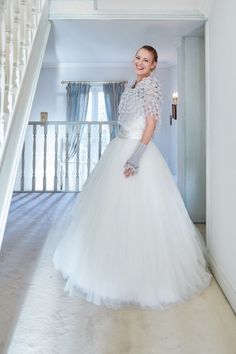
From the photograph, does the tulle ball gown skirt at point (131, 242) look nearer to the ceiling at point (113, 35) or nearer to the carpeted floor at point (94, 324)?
the carpeted floor at point (94, 324)

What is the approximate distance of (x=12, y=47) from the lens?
153cm

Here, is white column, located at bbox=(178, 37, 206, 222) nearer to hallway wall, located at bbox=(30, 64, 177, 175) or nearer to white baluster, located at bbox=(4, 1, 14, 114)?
white baluster, located at bbox=(4, 1, 14, 114)

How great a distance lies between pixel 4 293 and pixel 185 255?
1003mm

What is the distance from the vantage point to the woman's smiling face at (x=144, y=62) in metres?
1.72

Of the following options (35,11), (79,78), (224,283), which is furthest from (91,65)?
(224,283)

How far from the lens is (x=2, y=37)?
4.35 feet

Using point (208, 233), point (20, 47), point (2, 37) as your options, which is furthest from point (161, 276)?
point (20, 47)

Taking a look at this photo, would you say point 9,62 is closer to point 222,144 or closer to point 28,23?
point 28,23

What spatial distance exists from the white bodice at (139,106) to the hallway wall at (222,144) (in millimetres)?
375

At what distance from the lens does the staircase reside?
1329 millimetres

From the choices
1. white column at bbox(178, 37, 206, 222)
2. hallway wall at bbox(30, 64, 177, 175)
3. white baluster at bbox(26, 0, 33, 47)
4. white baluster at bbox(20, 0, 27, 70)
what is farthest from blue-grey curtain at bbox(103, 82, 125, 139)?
white baluster at bbox(20, 0, 27, 70)

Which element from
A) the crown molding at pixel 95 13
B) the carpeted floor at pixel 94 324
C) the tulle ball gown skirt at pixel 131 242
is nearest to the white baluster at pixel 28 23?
the crown molding at pixel 95 13

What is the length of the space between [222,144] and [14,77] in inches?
47.4

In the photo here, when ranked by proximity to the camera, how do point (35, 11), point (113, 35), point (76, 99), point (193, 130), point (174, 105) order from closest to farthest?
1. point (35, 11)
2. point (193, 130)
3. point (113, 35)
4. point (174, 105)
5. point (76, 99)
